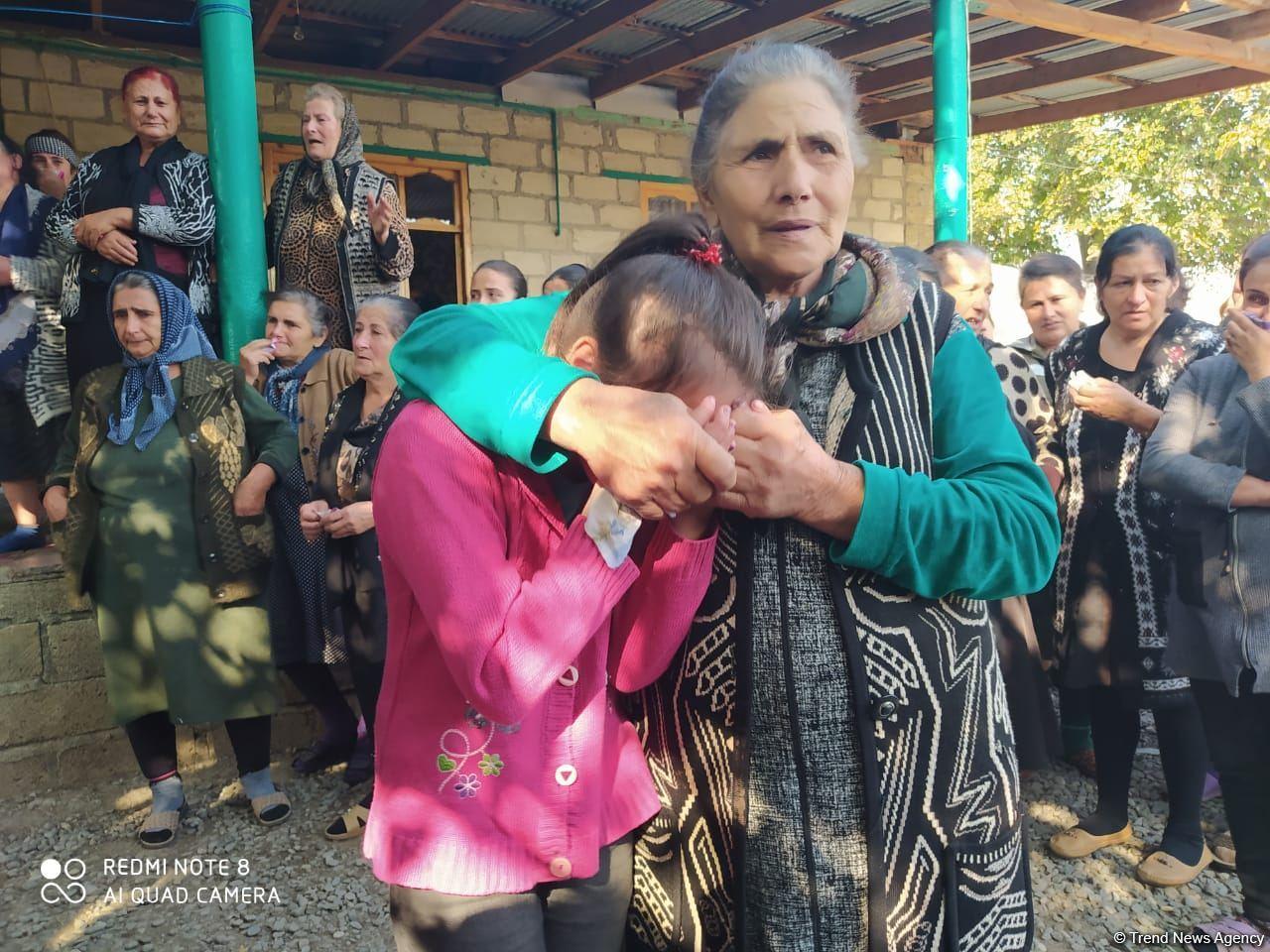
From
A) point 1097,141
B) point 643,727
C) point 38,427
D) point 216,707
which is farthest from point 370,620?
point 1097,141

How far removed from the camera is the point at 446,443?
117 cm

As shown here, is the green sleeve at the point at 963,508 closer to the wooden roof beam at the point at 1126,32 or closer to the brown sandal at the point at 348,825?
the brown sandal at the point at 348,825

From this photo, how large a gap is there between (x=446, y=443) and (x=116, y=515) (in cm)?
297

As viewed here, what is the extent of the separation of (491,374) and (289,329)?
372 cm

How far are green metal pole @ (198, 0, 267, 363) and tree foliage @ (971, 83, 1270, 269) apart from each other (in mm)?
15559

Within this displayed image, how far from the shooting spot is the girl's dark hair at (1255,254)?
3178mm

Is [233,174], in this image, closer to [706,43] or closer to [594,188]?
[706,43]

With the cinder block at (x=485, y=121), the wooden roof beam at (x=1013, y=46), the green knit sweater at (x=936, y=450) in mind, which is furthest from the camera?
the cinder block at (x=485, y=121)

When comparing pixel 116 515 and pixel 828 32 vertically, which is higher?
pixel 828 32

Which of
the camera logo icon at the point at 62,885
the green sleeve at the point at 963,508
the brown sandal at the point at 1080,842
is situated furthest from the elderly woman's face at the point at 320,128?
the brown sandal at the point at 1080,842

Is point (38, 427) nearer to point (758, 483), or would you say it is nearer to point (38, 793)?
point (38, 793)

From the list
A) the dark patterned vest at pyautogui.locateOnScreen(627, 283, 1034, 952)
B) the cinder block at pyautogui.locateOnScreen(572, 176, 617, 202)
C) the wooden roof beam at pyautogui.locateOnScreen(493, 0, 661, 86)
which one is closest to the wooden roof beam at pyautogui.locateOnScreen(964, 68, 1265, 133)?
the cinder block at pyautogui.locateOnScreen(572, 176, 617, 202)

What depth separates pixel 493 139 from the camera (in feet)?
28.3

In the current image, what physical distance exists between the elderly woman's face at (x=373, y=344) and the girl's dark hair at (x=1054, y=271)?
Answer: 3.03m
